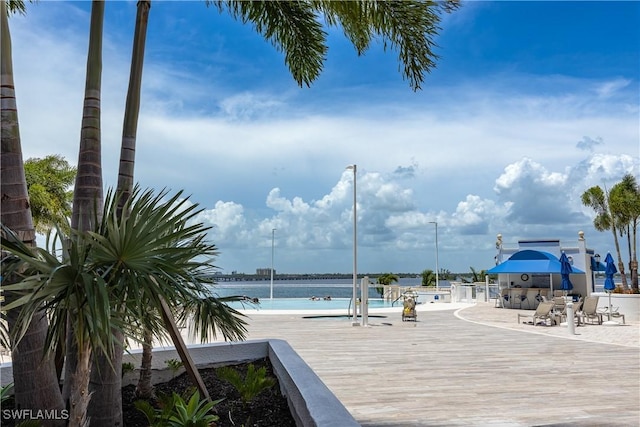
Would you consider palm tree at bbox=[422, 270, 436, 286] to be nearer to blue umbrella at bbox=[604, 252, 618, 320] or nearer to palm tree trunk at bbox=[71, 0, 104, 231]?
blue umbrella at bbox=[604, 252, 618, 320]

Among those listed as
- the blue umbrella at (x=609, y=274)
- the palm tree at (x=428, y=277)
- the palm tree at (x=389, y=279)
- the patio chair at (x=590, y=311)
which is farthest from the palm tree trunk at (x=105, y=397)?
the palm tree at (x=428, y=277)

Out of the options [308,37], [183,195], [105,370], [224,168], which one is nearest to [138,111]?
[183,195]

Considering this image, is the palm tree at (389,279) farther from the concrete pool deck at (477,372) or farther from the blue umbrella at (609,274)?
the concrete pool deck at (477,372)

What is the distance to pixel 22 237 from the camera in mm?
3254

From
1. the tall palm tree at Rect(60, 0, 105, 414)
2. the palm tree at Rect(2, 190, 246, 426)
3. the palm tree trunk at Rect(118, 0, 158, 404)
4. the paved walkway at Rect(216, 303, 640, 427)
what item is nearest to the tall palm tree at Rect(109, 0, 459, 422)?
the palm tree trunk at Rect(118, 0, 158, 404)

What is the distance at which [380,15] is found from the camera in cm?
513

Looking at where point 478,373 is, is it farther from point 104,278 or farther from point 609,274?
point 609,274

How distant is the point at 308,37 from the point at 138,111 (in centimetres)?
310

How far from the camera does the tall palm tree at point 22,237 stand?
3322 mm

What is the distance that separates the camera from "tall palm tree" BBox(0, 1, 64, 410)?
332 centimetres

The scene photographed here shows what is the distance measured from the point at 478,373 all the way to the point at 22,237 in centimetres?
635

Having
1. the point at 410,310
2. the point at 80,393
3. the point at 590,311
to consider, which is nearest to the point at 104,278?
the point at 80,393

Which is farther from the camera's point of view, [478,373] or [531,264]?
[531,264]

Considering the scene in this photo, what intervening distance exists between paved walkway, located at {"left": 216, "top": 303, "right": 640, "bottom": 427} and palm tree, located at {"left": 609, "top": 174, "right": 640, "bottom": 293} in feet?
34.9
